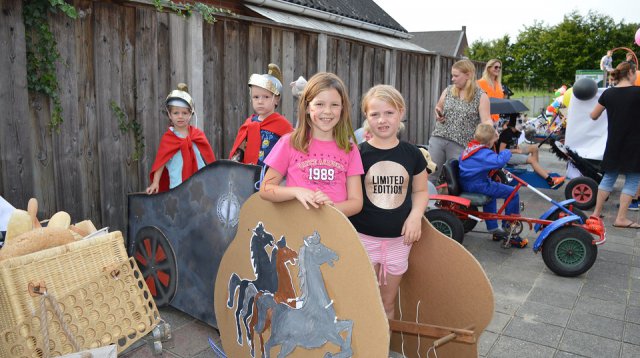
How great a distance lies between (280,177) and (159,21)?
227cm

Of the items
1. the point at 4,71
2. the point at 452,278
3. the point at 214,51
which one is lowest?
the point at 452,278

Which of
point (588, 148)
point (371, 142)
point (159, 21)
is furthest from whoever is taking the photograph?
point (588, 148)

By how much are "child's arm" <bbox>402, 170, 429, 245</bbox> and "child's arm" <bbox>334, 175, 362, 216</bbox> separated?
0.26 meters

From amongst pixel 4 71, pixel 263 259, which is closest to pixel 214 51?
pixel 4 71

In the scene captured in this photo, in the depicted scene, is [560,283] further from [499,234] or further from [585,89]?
[585,89]

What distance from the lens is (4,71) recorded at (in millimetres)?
3031

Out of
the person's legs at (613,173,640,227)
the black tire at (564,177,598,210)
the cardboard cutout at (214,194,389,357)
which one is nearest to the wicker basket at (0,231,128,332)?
the cardboard cutout at (214,194,389,357)

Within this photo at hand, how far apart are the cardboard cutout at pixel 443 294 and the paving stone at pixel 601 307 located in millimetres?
1653

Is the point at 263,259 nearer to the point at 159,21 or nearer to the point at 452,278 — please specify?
the point at 452,278

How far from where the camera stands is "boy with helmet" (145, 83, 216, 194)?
11.7 ft

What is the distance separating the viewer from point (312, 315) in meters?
2.04

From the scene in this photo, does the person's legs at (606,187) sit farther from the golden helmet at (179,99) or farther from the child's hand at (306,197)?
the child's hand at (306,197)

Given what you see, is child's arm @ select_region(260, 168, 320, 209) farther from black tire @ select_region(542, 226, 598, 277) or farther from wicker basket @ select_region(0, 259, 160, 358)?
black tire @ select_region(542, 226, 598, 277)

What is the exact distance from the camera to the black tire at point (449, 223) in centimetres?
459
